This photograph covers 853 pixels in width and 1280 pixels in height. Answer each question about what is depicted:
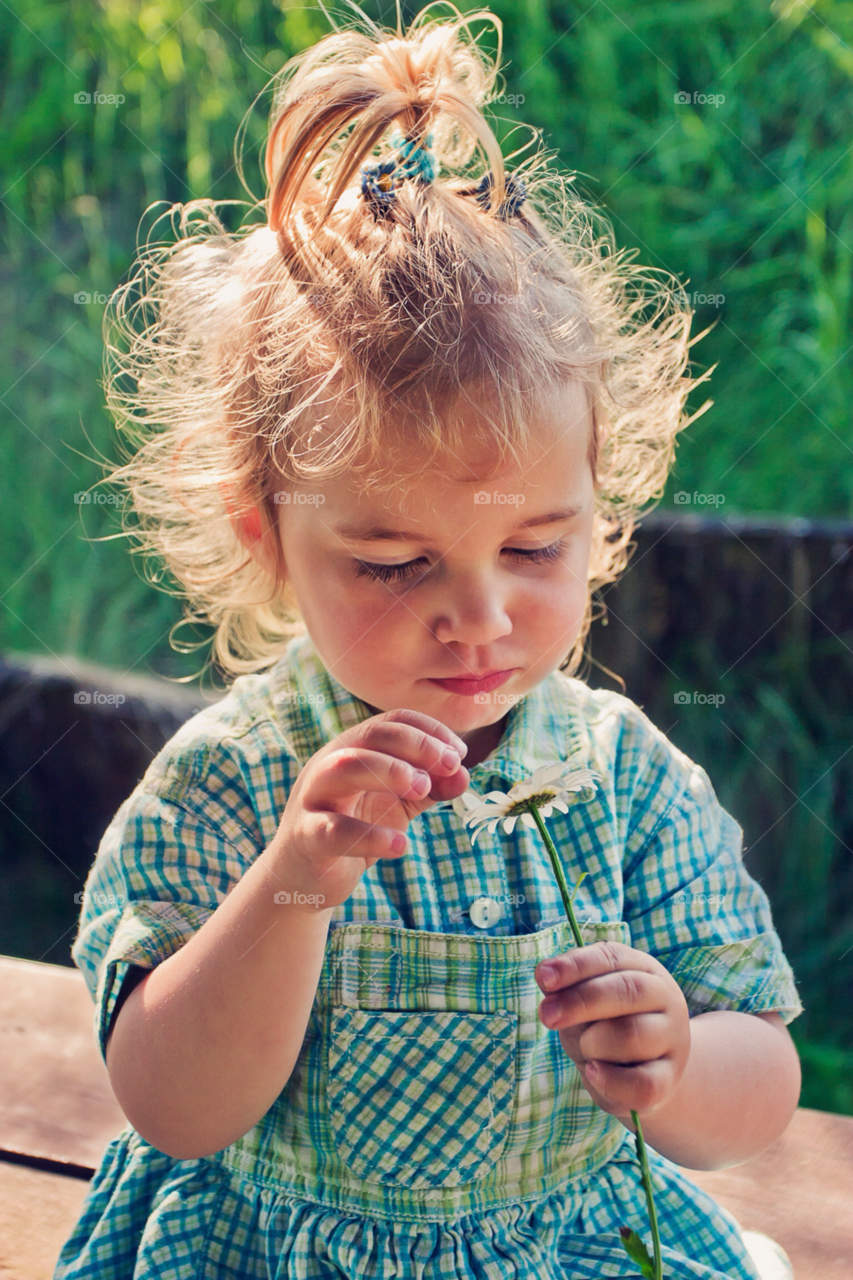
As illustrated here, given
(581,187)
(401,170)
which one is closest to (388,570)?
(401,170)

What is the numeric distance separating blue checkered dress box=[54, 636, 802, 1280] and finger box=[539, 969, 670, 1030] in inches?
6.9

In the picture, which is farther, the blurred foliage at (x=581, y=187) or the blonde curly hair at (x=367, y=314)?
the blurred foliage at (x=581, y=187)

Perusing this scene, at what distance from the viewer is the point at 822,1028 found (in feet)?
7.30

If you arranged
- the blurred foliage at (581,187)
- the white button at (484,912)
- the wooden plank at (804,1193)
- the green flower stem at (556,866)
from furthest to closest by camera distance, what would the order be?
the blurred foliage at (581,187) < the wooden plank at (804,1193) < the white button at (484,912) < the green flower stem at (556,866)

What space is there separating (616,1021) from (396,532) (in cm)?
38

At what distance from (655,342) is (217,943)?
0.81 m

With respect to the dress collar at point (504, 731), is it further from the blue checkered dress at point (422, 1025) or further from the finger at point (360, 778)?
the finger at point (360, 778)

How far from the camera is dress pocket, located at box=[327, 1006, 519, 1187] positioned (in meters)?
0.92

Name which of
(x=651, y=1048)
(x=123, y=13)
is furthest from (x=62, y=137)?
(x=651, y=1048)

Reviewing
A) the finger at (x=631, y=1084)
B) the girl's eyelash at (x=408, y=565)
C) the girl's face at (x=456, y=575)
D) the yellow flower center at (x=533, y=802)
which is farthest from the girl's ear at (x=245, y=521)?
the finger at (x=631, y=1084)

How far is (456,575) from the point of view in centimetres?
87

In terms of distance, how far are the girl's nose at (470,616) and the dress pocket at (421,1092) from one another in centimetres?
31

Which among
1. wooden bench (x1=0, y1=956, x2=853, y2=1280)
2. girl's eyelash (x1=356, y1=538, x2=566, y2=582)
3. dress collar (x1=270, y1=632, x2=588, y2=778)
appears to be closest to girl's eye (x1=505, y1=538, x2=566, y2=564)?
girl's eyelash (x1=356, y1=538, x2=566, y2=582)

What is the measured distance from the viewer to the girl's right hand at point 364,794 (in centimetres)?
73
